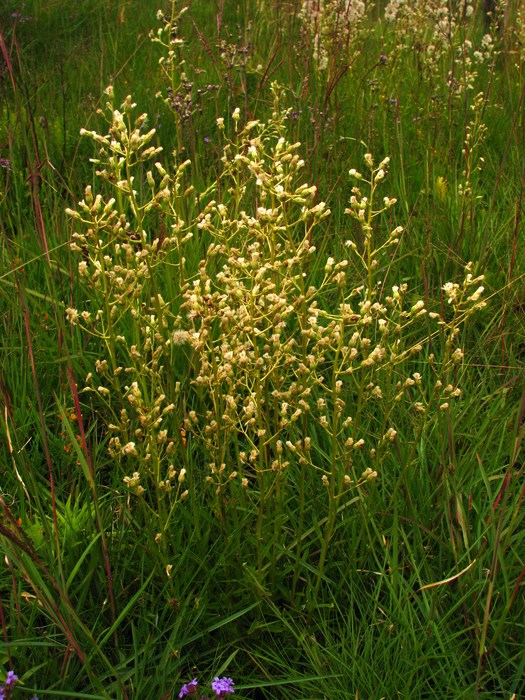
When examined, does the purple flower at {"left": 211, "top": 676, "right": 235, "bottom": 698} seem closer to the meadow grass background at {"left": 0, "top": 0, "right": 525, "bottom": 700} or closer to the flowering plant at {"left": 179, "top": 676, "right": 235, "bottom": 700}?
the flowering plant at {"left": 179, "top": 676, "right": 235, "bottom": 700}

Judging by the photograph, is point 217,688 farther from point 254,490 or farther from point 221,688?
point 254,490

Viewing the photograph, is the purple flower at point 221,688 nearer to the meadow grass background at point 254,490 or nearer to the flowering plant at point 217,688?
the flowering plant at point 217,688

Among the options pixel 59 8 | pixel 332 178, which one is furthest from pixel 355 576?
pixel 59 8

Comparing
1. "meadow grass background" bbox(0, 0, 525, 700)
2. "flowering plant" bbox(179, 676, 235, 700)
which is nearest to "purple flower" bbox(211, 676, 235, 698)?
"flowering plant" bbox(179, 676, 235, 700)

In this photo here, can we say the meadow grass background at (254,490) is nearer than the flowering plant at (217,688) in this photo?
No

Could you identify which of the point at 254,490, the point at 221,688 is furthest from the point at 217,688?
the point at 254,490

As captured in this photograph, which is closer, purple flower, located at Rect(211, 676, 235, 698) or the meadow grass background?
purple flower, located at Rect(211, 676, 235, 698)

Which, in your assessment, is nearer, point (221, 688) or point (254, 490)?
point (221, 688)

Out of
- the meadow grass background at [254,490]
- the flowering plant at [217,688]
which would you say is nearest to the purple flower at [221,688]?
the flowering plant at [217,688]

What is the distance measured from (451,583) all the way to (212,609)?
610 millimetres

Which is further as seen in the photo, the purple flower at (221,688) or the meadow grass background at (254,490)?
the meadow grass background at (254,490)

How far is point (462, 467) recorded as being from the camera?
211 cm

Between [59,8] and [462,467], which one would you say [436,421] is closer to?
[462,467]

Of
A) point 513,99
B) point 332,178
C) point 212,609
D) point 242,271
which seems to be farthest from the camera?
point 513,99
